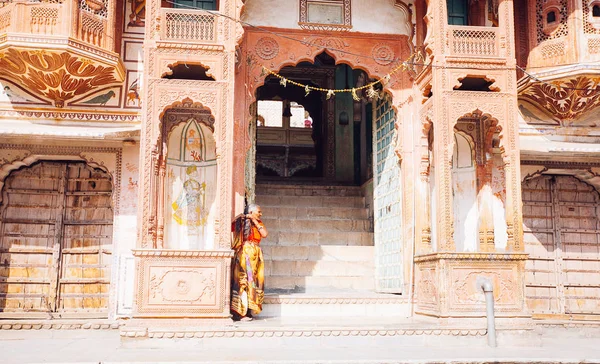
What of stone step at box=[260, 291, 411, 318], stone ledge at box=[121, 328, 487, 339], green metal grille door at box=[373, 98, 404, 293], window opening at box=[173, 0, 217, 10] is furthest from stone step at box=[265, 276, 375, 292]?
window opening at box=[173, 0, 217, 10]

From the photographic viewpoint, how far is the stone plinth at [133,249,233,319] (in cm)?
773

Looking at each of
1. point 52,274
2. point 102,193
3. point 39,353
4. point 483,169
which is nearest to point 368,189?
point 483,169

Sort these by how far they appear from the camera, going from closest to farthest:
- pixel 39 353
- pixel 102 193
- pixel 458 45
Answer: pixel 39 353 → pixel 458 45 → pixel 102 193

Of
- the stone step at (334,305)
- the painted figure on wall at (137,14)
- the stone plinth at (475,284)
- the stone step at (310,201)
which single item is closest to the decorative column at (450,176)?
the stone plinth at (475,284)

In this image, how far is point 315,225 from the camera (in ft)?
37.2

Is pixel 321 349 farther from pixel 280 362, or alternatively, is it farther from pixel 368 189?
pixel 368 189

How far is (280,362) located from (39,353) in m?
2.73

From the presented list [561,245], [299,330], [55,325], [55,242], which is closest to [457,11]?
[561,245]

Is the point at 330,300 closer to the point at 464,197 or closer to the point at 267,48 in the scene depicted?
the point at 464,197

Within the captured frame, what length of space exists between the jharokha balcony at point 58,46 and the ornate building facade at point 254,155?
27mm

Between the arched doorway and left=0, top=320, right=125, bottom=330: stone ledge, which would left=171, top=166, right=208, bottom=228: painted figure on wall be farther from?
left=0, top=320, right=125, bottom=330: stone ledge

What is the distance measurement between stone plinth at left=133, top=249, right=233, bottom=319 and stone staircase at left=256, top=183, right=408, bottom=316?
114 cm

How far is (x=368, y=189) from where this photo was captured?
40.4ft

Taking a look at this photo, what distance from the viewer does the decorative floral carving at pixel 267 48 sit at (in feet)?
31.9
